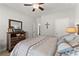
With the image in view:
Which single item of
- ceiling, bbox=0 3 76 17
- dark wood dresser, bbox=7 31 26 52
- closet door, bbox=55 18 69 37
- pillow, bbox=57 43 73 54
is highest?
ceiling, bbox=0 3 76 17

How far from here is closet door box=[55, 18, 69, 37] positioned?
1.01 meters

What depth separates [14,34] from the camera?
108 centimetres

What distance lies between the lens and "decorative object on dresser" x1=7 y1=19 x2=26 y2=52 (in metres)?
1.00

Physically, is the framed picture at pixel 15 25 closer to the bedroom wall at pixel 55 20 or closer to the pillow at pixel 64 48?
the bedroom wall at pixel 55 20

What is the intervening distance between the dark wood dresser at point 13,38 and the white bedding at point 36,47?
0.04 metres

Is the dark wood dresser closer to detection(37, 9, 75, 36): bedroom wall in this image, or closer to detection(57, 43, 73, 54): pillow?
detection(37, 9, 75, 36): bedroom wall

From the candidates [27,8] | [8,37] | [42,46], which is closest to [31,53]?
[42,46]

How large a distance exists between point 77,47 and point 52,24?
0.39 m

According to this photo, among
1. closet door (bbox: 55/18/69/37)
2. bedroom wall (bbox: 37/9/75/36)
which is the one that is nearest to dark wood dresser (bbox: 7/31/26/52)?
bedroom wall (bbox: 37/9/75/36)

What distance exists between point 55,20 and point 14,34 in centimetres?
48

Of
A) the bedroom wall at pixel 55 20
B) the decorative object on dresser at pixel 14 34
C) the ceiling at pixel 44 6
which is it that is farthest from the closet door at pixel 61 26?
the decorative object on dresser at pixel 14 34

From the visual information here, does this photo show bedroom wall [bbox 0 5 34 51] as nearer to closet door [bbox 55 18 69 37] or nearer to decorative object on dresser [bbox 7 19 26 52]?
decorative object on dresser [bbox 7 19 26 52]

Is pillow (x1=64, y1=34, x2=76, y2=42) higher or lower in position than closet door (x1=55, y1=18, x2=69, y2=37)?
lower

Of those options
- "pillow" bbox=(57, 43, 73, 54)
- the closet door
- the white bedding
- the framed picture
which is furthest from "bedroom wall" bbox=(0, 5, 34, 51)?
"pillow" bbox=(57, 43, 73, 54)
